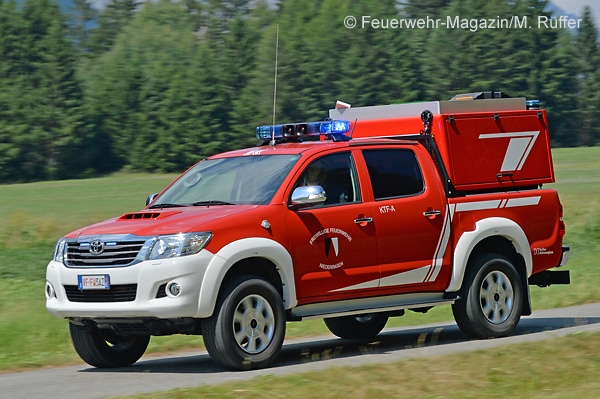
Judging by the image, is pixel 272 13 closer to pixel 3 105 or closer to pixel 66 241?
pixel 3 105

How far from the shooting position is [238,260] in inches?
366

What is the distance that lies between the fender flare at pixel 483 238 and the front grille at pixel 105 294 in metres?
3.39

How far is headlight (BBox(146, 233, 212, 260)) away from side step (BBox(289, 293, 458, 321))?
1.25 m

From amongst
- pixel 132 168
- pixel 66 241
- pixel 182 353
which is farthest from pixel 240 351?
pixel 132 168

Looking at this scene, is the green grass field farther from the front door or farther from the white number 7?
the white number 7

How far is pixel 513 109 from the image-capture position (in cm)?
1217

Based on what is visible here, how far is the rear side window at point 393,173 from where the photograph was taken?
10734 millimetres

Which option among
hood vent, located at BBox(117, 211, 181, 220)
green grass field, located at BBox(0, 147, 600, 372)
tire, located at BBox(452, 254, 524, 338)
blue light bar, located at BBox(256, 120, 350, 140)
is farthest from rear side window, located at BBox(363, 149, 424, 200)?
green grass field, located at BBox(0, 147, 600, 372)

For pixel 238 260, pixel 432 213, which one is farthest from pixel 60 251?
pixel 432 213

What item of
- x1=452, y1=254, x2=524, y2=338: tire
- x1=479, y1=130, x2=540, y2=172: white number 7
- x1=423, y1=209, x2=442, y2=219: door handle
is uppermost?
x1=479, y1=130, x2=540, y2=172: white number 7

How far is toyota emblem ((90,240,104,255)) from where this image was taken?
9.37 metres

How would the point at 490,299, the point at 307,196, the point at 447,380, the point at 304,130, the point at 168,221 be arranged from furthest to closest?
the point at 490,299 → the point at 304,130 → the point at 307,196 → the point at 168,221 → the point at 447,380

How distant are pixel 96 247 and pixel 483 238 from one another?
3938mm

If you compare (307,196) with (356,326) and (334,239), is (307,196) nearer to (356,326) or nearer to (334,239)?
(334,239)
